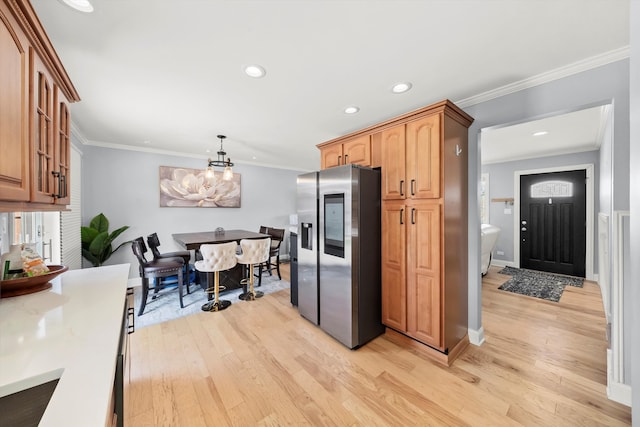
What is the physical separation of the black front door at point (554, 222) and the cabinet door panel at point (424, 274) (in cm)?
450

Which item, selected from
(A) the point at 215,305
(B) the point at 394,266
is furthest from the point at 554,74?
(A) the point at 215,305

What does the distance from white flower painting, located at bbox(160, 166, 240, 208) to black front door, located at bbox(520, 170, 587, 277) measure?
21.0 feet

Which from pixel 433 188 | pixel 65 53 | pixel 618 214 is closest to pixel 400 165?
pixel 433 188

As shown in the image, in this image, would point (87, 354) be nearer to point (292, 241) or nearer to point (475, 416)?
point (475, 416)

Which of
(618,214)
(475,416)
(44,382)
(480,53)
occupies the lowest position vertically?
(475,416)

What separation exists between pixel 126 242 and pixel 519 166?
7970 mm

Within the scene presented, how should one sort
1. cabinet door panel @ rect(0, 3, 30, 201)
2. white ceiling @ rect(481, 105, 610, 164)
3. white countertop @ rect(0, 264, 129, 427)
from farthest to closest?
1. white ceiling @ rect(481, 105, 610, 164)
2. cabinet door panel @ rect(0, 3, 30, 201)
3. white countertop @ rect(0, 264, 129, 427)

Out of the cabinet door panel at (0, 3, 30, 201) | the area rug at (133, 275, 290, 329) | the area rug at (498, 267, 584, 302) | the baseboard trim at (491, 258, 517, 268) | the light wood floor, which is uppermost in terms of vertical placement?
the cabinet door panel at (0, 3, 30, 201)

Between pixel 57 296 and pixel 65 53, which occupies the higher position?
pixel 65 53

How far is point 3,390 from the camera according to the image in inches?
28.0

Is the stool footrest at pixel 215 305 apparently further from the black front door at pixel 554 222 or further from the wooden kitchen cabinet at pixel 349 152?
the black front door at pixel 554 222

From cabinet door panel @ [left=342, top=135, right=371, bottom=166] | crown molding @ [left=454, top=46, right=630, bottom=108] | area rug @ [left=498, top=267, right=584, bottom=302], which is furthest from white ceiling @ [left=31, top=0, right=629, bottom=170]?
area rug @ [left=498, top=267, right=584, bottom=302]

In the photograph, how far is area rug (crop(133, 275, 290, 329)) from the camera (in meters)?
3.02

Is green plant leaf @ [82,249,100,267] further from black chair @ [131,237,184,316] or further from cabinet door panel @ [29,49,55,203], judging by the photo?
cabinet door panel @ [29,49,55,203]
